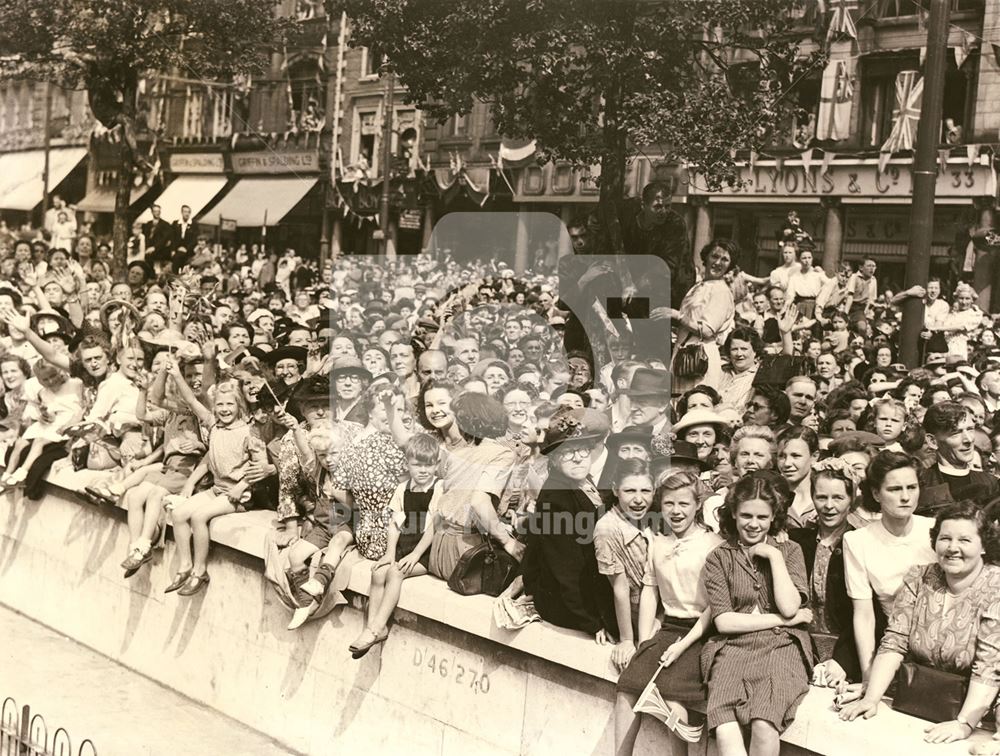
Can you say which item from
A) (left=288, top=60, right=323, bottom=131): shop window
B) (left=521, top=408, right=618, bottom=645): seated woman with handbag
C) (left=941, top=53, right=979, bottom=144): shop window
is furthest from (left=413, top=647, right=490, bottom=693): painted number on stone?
(left=288, top=60, right=323, bottom=131): shop window

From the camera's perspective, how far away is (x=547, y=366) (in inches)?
342

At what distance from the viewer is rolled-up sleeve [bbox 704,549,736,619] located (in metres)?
5.46

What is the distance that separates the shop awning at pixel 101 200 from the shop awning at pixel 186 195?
2.74 feet

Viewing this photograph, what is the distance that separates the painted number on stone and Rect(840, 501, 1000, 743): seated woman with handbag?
7.41 ft

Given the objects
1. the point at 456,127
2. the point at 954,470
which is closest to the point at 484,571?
the point at 954,470

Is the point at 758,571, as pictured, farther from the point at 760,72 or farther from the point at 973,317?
the point at 760,72

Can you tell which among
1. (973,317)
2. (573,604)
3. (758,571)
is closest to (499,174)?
(973,317)

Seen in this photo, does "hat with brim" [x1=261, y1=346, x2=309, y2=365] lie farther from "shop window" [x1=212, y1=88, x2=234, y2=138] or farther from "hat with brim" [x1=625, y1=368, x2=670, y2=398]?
"shop window" [x1=212, y1=88, x2=234, y2=138]

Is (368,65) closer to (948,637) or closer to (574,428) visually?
(574,428)

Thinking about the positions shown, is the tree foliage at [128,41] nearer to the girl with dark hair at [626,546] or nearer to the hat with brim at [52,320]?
the hat with brim at [52,320]

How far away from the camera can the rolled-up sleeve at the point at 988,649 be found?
4957 millimetres

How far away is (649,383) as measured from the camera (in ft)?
26.2

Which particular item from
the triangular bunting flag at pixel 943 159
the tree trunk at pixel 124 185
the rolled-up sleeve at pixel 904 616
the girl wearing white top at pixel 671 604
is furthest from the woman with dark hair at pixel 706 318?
the tree trunk at pixel 124 185

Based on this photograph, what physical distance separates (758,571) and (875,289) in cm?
554
